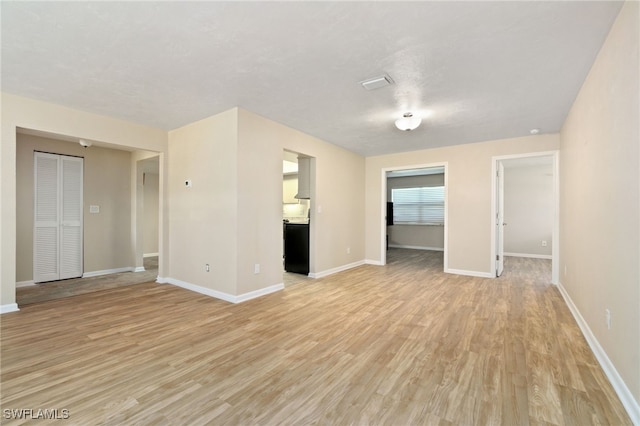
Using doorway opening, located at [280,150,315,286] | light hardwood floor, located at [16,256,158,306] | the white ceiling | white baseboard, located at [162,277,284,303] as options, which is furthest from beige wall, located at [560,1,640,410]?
light hardwood floor, located at [16,256,158,306]

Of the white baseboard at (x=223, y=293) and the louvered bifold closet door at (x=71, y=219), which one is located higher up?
the louvered bifold closet door at (x=71, y=219)

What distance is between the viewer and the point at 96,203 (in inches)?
211

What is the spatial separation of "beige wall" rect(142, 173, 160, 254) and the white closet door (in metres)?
2.47

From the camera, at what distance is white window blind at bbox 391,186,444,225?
9094 millimetres

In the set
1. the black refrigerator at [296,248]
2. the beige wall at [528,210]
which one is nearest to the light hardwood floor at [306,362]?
the black refrigerator at [296,248]

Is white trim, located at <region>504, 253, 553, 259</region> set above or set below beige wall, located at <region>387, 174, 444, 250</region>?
below

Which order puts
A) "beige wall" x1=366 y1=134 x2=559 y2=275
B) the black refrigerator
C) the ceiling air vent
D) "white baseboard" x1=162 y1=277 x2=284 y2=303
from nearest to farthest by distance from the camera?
the ceiling air vent < "white baseboard" x1=162 y1=277 x2=284 y2=303 < "beige wall" x1=366 y1=134 x2=559 y2=275 < the black refrigerator

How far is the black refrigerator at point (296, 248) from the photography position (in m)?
5.31

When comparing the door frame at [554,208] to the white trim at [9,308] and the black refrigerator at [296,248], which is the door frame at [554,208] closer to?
the black refrigerator at [296,248]

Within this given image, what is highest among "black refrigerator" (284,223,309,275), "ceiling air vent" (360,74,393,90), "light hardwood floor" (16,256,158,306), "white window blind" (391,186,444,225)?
"ceiling air vent" (360,74,393,90)

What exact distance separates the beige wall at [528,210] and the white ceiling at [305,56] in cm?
436

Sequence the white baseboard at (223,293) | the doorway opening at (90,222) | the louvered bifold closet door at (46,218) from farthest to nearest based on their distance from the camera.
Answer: the louvered bifold closet door at (46,218) < the doorway opening at (90,222) < the white baseboard at (223,293)

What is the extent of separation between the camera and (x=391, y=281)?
4.90 meters

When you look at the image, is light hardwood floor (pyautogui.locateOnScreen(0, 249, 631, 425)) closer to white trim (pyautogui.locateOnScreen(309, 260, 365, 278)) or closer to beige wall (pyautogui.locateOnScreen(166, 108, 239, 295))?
beige wall (pyautogui.locateOnScreen(166, 108, 239, 295))
